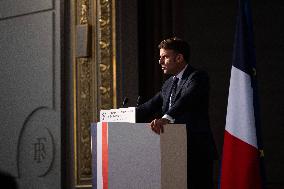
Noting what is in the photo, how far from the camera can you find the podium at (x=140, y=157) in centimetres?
213

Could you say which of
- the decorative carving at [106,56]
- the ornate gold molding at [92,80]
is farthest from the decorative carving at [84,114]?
the decorative carving at [106,56]

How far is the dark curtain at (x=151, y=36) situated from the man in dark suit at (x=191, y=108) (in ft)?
3.66

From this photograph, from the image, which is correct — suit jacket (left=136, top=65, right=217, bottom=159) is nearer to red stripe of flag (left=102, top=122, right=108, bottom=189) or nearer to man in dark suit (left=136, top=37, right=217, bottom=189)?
man in dark suit (left=136, top=37, right=217, bottom=189)

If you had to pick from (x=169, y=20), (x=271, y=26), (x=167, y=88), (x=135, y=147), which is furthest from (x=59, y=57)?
(x=271, y=26)

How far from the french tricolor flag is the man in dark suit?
10.3 inches

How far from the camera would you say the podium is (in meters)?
2.13

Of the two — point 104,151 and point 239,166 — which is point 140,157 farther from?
point 239,166

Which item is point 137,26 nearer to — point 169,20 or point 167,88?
point 169,20

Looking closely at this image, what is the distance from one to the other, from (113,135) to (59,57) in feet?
5.80

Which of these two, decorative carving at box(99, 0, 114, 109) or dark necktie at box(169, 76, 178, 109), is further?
decorative carving at box(99, 0, 114, 109)

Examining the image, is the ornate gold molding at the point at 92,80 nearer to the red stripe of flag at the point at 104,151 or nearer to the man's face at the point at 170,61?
the man's face at the point at 170,61

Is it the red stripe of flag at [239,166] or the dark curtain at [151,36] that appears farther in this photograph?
the dark curtain at [151,36]

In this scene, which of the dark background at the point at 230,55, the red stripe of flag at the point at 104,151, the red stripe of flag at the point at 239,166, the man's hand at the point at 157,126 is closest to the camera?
the man's hand at the point at 157,126

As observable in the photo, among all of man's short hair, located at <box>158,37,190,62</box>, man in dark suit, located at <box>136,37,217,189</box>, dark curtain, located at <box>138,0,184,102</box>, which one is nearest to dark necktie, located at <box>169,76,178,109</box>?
man in dark suit, located at <box>136,37,217,189</box>
